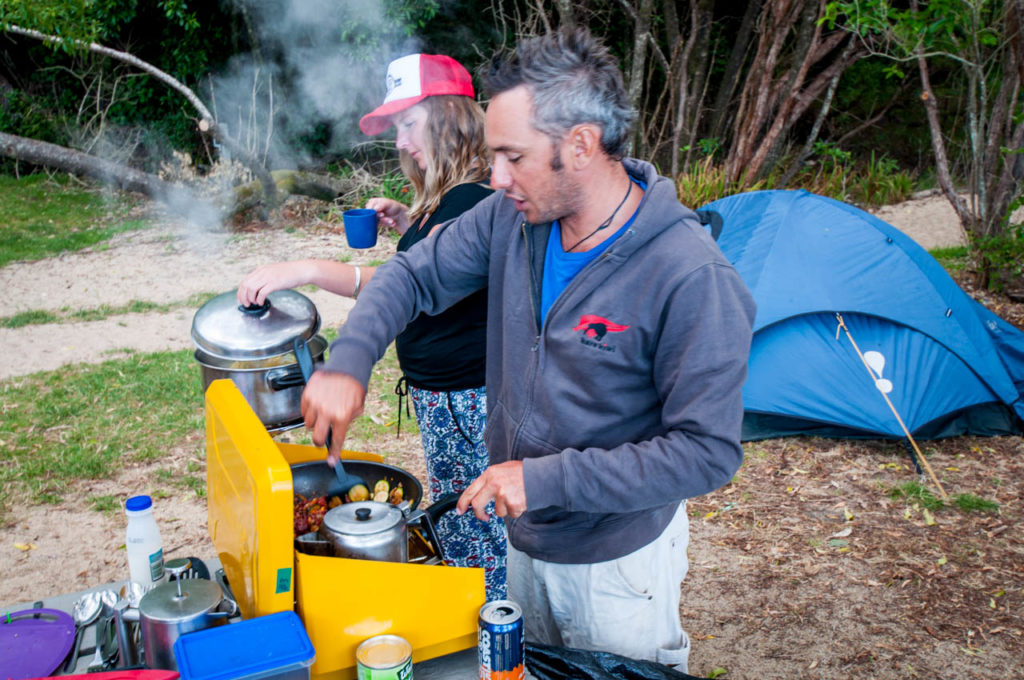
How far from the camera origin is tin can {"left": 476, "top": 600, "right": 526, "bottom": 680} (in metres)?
1.44

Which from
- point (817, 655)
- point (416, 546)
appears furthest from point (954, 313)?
point (416, 546)

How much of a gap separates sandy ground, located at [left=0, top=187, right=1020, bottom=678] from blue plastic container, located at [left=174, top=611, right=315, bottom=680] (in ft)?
7.50

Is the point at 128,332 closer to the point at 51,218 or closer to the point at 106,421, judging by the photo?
the point at 106,421

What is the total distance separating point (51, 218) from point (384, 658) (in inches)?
442

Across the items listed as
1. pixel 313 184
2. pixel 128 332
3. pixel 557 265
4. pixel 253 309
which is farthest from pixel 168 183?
pixel 557 265

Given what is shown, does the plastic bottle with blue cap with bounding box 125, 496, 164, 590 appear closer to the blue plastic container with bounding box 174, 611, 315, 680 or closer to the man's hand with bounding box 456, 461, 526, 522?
the blue plastic container with bounding box 174, 611, 315, 680

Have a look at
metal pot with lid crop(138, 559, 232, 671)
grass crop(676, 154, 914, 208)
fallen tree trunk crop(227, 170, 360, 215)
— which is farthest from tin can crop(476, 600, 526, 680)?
fallen tree trunk crop(227, 170, 360, 215)

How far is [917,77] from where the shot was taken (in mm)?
12039

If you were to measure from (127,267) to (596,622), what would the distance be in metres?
8.06

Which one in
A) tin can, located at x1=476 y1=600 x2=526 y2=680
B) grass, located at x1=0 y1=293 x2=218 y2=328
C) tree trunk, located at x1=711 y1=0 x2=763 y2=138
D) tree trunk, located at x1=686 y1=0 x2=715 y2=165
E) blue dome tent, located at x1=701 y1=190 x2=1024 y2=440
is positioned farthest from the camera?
tree trunk, located at x1=711 y1=0 x2=763 y2=138

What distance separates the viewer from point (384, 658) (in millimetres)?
1420

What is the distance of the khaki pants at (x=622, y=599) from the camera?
188cm

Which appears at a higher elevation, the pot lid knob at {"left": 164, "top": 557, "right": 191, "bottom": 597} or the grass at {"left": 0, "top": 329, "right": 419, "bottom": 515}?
the pot lid knob at {"left": 164, "top": 557, "right": 191, "bottom": 597}

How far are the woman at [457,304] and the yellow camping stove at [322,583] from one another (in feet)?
2.74
